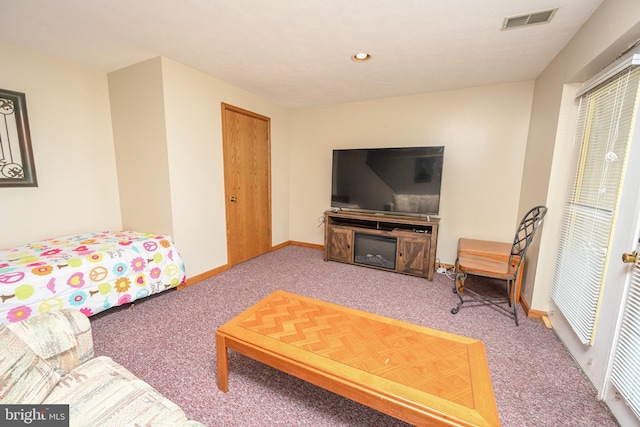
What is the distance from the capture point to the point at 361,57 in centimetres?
242

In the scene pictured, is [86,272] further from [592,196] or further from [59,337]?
[592,196]

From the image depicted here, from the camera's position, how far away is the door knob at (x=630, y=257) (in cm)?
133

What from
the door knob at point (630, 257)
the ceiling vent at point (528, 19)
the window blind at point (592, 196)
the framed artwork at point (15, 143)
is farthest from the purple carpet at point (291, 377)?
the ceiling vent at point (528, 19)

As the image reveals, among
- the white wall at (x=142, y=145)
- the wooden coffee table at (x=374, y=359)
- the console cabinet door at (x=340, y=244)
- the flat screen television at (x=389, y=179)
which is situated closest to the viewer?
the wooden coffee table at (x=374, y=359)

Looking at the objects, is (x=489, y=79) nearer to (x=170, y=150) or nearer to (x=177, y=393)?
(x=170, y=150)

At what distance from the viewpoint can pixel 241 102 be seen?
3.40 meters

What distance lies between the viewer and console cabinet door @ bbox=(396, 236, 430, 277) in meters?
3.17

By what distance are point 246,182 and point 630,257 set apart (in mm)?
3575

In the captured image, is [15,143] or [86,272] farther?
[15,143]

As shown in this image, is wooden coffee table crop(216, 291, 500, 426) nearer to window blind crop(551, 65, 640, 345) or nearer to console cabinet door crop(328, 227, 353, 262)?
window blind crop(551, 65, 640, 345)

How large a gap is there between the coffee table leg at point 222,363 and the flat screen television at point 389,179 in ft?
8.81

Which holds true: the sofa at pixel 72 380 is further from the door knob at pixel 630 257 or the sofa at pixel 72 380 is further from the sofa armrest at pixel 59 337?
the door knob at pixel 630 257

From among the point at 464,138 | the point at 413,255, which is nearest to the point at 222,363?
the point at 413,255

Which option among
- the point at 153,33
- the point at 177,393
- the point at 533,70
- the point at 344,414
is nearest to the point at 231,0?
the point at 153,33
